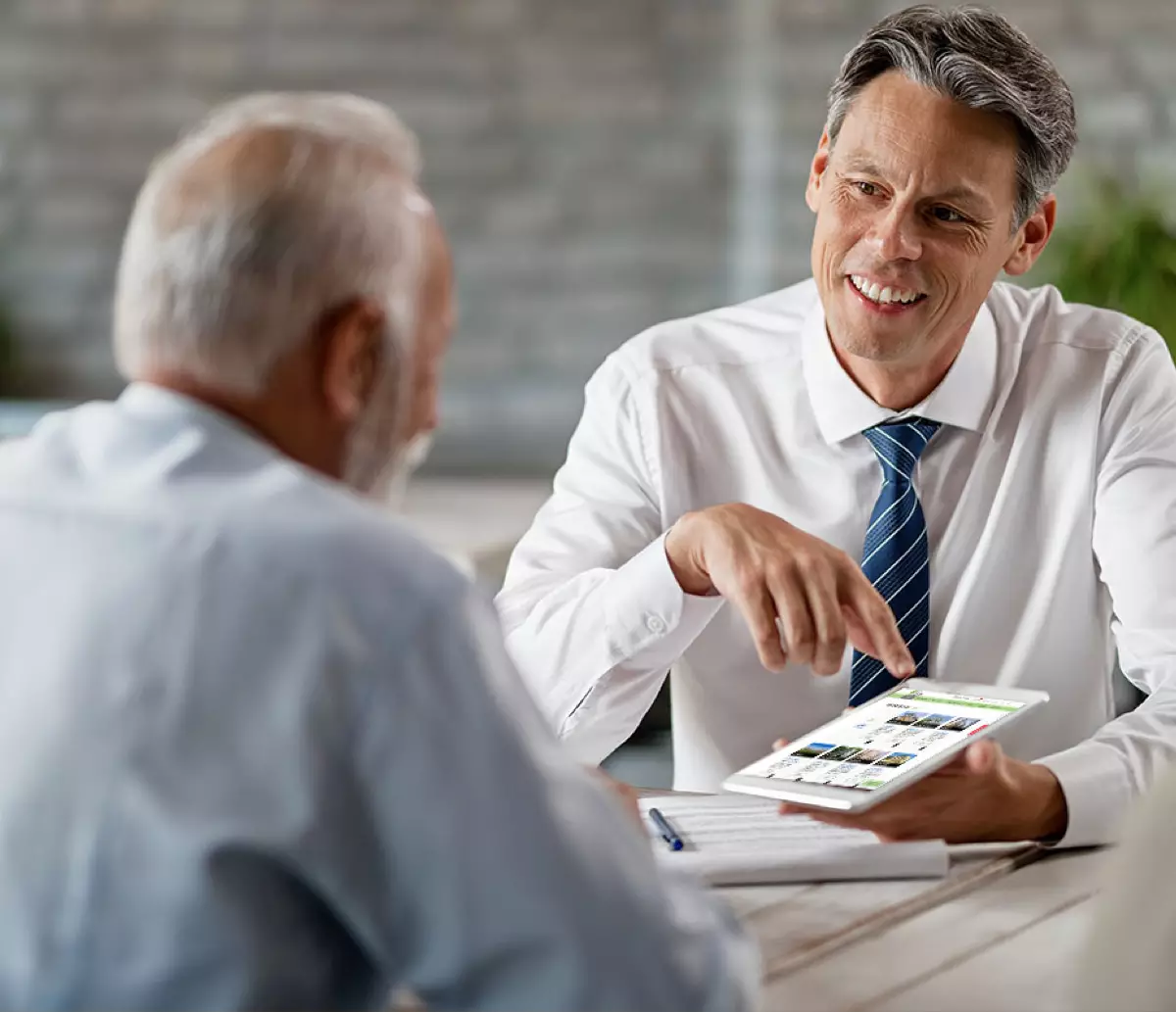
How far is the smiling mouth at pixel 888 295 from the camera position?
5.82ft

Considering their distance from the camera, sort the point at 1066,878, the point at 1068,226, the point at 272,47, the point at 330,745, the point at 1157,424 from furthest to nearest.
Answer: the point at 272,47, the point at 1068,226, the point at 1157,424, the point at 1066,878, the point at 330,745

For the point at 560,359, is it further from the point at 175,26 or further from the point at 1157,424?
the point at 1157,424

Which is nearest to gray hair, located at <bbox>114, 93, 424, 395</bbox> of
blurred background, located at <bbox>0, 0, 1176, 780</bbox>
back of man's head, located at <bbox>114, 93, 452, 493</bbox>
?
back of man's head, located at <bbox>114, 93, 452, 493</bbox>

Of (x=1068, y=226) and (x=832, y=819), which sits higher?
(x=1068, y=226)

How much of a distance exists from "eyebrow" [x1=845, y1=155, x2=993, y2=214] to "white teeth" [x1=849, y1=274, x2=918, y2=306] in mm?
105

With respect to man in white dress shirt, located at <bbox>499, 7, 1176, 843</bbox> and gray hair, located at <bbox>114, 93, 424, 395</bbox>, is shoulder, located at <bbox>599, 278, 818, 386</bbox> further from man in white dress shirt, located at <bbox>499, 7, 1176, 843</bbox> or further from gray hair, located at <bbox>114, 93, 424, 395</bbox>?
gray hair, located at <bbox>114, 93, 424, 395</bbox>

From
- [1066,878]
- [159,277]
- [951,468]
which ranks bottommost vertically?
[1066,878]

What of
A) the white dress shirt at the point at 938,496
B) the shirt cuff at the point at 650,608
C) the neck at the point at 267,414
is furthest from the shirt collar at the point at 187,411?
the white dress shirt at the point at 938,496

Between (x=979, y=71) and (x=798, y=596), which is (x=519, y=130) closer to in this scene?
(x=979, y=71)

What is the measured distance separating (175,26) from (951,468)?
291 cm

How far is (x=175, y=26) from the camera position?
13.5 feet

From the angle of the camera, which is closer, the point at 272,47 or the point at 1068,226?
the point at 1068,226

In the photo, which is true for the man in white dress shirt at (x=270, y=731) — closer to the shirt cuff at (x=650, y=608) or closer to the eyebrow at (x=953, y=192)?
the shirt cuff at (x=650, y=608)

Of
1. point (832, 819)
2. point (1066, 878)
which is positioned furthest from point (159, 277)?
point (1066, 878)
